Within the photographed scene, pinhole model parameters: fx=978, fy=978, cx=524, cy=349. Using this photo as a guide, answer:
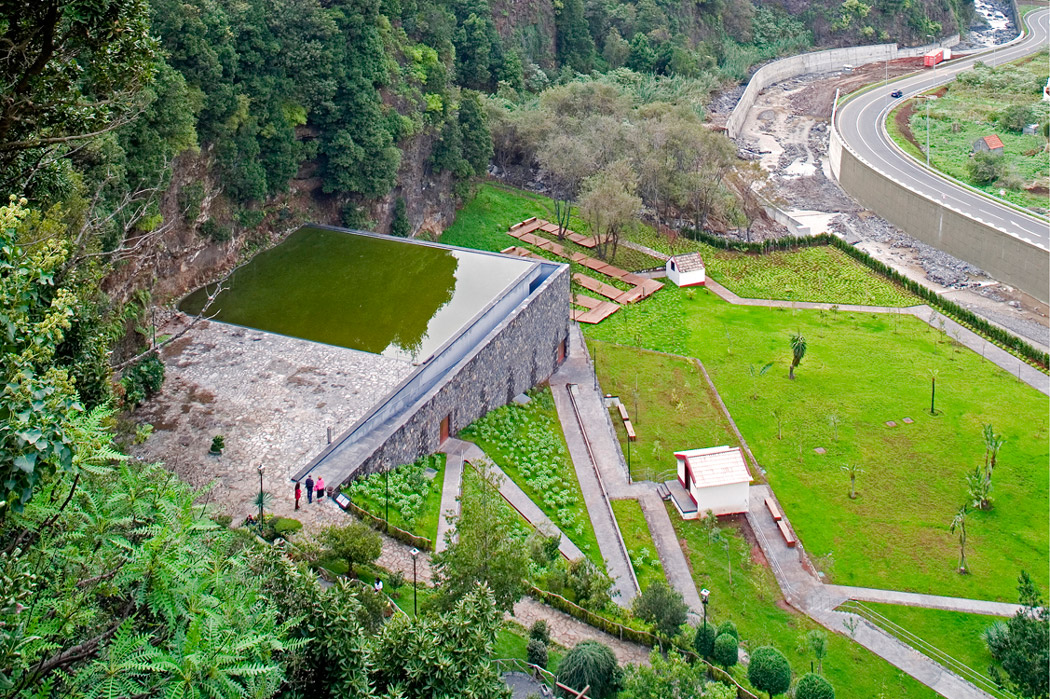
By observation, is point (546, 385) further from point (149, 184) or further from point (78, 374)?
point (78, 374)

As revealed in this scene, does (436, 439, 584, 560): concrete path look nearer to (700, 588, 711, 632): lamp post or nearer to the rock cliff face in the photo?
(700, 588, 711, 632): lamp post

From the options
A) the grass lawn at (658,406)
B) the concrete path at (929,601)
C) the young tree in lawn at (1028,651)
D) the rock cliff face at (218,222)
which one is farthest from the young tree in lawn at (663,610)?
the rock cliff face at (218,222)

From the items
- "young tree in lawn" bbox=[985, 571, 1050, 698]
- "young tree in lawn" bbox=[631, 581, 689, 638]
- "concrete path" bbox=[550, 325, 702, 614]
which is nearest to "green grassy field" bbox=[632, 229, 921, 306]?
"concrete path" bbox=[550, 325, 702, 614]

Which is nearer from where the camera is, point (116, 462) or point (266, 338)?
point (116, 462)

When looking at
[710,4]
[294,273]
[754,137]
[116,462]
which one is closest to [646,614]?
[116,462]

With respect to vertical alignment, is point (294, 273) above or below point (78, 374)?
below

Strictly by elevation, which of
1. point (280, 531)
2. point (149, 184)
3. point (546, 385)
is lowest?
point (546, 385)

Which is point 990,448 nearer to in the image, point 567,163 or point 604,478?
point 604,478
